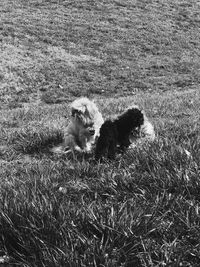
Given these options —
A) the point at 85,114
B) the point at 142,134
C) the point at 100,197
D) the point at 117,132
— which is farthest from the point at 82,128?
the point at 100,197

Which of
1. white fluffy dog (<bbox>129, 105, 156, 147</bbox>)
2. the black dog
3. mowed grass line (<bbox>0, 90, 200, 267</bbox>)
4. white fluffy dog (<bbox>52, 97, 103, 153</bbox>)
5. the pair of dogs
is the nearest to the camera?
mowed grass line (<bbox>0, 90, 200, 267</bbox>)

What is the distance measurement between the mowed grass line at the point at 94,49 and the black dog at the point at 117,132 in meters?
10.6

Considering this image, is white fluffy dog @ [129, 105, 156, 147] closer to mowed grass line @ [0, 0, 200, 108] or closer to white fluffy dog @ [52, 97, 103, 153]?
white fluffy dog @ [52, 97, 103, 153]

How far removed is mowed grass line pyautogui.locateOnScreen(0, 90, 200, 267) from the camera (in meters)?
3.09

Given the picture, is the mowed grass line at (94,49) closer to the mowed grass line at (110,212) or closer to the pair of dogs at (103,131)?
the pair of dogs at (103,131)

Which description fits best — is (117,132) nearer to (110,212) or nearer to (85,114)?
(85,114)

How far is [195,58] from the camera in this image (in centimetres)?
2331

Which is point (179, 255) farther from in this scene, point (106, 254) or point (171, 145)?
point (171, 145)

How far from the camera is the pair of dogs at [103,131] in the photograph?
5.92 metres

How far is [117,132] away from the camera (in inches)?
244

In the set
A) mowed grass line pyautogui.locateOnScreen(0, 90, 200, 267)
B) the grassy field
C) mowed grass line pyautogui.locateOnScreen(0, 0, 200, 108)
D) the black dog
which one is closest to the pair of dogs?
the black dog

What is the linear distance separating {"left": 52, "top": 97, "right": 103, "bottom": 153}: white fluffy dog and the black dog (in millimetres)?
621

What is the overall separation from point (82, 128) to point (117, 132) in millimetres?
845

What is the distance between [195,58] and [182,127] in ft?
57.7
